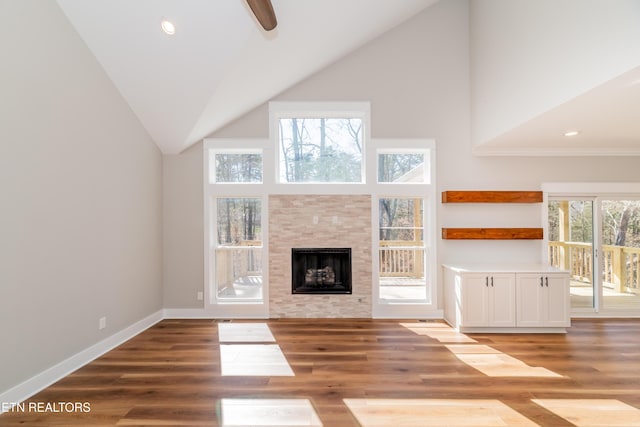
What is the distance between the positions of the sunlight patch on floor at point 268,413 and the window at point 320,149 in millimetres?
2993

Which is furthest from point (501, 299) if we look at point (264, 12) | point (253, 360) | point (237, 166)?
point (264, 12)

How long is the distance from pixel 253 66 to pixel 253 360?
308cm

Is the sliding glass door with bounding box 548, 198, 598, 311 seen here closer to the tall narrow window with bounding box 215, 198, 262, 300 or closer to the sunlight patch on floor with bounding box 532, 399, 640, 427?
the sunlight patch on floor with bounding box 532, 399, 640, 427

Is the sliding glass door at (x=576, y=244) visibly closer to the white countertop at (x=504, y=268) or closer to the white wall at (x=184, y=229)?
the white countertop at (x=504, y=268)

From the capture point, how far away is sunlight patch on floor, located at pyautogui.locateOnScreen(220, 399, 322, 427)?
2240 mm

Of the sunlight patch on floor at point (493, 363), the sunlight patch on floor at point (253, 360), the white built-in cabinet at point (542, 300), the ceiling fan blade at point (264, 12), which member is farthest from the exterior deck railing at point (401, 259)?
the ceiling fan blade at point (264, 12)

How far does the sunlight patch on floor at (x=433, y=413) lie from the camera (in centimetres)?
223

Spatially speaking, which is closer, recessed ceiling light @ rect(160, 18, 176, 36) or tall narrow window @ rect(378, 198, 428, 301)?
recessed ceiling light @ rect(160, 18, 176, 36)

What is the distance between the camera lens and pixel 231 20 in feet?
9.67

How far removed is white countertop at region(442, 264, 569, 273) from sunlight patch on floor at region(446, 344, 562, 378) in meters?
0.93

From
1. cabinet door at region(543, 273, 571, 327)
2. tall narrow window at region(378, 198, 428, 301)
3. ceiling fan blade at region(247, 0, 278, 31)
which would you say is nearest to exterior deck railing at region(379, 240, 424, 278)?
tall narrow window at region(378, 198, 428, 301)

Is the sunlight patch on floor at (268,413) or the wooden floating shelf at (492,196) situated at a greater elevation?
the wooden floating shelf at (492,196)

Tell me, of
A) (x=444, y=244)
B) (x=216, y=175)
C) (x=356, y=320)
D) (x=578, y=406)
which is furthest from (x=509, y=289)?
(x=216, y=175)

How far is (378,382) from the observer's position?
2775 mm
